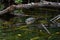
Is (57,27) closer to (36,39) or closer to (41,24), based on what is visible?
(41,24)

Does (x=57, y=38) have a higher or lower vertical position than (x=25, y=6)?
lower

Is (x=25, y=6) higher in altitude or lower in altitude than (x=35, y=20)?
higher

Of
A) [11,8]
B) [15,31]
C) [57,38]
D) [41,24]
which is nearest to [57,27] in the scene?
[41,24]

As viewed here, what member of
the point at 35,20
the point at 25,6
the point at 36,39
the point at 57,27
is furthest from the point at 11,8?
the point at 36,39

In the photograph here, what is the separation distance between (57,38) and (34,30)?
4.24 ft

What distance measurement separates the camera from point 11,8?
10617 millimetres

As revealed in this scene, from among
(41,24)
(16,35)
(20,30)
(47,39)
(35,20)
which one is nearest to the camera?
(47,39)

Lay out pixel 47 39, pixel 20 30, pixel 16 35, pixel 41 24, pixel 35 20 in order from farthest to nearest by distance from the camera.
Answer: pixel 35 20 < pixel 41 24 < pixel 20 30 < pixel 16 35 < pixel 47 39

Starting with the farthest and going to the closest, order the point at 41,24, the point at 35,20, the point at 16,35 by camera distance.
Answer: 1. the point at 35,20
2. the point at 41,24
3. the point at 16,35

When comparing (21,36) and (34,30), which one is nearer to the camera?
(21,36)

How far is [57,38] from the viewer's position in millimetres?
7688

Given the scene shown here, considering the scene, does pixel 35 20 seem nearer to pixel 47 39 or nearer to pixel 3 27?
pixel 3 27

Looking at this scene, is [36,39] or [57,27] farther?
[57,27]

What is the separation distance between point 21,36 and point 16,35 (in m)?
0.26
